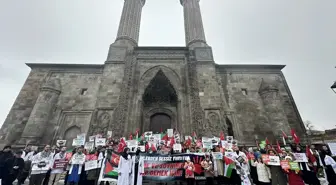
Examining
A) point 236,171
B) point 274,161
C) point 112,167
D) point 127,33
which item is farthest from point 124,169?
point 127,33

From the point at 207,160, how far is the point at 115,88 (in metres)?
8.18

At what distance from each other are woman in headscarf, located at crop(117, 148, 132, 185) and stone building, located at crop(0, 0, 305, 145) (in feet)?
14.6

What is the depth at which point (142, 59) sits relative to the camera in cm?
1305

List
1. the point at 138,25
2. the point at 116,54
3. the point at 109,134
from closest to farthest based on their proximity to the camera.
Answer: the point at 109,134 → the point at 116,54 → the point at 138,25

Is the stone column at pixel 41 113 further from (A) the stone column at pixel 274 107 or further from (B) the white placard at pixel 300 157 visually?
(A) the stone column at pixel 274 107

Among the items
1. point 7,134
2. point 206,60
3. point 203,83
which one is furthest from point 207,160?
point 7,134

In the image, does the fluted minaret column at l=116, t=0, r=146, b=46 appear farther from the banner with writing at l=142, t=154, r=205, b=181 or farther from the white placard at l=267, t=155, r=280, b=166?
the white placard at l=267, t=155, r=280, b=166

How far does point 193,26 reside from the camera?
16141mm

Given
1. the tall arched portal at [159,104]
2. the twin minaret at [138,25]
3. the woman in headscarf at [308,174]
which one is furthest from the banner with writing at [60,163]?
the twin minaret at [138,25]

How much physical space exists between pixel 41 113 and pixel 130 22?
1122cm

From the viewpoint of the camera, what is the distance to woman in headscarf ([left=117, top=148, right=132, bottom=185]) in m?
5.11

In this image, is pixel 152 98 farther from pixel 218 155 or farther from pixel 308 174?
pixel 308 174

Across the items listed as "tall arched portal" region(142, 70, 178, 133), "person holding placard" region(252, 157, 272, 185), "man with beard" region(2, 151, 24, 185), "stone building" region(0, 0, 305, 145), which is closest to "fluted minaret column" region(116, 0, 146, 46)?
"stone building" region(0, 0, 305, 145)

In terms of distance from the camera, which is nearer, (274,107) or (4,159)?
(4,159)
